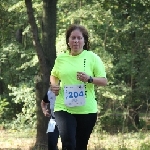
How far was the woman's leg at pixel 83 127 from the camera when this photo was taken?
4.18 metres

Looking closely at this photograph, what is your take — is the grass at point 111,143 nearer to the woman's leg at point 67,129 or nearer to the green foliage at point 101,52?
the woman's leg at point 67,129

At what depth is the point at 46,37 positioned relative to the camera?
915cm

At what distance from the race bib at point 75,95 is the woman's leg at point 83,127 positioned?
143mm

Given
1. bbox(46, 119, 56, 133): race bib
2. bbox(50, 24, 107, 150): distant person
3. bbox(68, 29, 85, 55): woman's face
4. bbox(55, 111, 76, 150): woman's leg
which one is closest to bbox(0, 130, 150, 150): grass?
bbox(46, 119, 56, 133): race bib

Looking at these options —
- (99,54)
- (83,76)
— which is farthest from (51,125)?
(99,54)

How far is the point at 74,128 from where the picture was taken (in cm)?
411

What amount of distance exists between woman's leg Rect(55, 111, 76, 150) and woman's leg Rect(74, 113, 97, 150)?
9cm

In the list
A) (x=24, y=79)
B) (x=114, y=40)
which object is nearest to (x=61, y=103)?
(x=114, y=40)

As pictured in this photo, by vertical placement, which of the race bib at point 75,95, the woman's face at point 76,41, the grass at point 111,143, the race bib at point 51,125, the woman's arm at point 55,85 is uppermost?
the woman's face at point 76,41

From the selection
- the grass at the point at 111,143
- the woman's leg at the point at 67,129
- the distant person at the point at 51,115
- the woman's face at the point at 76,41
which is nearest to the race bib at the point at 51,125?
the distant person at the point at 51,115

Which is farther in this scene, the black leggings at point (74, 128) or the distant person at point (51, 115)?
the distant person at point (51, 115)

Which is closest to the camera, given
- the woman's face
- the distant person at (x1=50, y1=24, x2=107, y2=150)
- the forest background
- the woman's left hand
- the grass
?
the woman's left hand

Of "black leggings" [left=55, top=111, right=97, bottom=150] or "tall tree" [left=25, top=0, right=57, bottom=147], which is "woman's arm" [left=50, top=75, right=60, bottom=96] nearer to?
"black leggings" [left=55, top=111, right=97, bottom=150]

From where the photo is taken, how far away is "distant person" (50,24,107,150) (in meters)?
4.09
